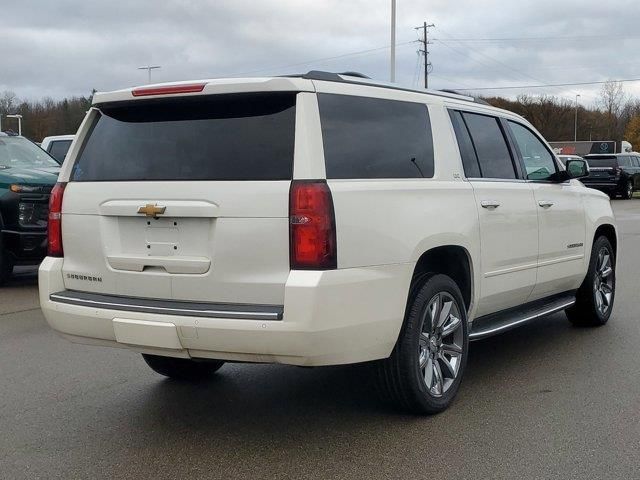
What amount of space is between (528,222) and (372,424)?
2018mm

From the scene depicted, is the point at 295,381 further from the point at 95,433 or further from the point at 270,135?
the point at 270,135

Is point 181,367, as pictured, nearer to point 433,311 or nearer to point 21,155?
point 433,311

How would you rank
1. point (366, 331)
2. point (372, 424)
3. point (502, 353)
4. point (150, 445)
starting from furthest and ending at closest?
point (502, 353) < point (372, 424) < point (150, 445) < point (366, 331)

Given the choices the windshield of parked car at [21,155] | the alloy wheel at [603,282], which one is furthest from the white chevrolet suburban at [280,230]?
the windshield of parked car at [21,155]

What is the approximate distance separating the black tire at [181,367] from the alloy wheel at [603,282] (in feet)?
11.6

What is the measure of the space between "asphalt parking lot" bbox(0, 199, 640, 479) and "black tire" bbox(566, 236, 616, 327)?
52 centimetres

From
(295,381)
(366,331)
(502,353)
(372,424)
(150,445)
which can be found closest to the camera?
(366,331)

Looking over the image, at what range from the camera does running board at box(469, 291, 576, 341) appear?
504 cm

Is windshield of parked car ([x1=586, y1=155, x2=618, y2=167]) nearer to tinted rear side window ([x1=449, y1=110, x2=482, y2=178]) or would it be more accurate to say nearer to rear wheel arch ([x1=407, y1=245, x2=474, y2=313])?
tinted rear side window ([x1=449, y1=110, x2=482, y2=178])

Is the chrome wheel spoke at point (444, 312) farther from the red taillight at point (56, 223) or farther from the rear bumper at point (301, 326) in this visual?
the red taillight at point (56, 223)

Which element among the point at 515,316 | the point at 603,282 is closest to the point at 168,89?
the point at 515,316

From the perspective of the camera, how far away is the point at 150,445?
4.10m

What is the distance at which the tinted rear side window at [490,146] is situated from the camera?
17.1ft

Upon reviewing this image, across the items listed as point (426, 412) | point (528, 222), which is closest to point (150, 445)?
point (426, 412)
